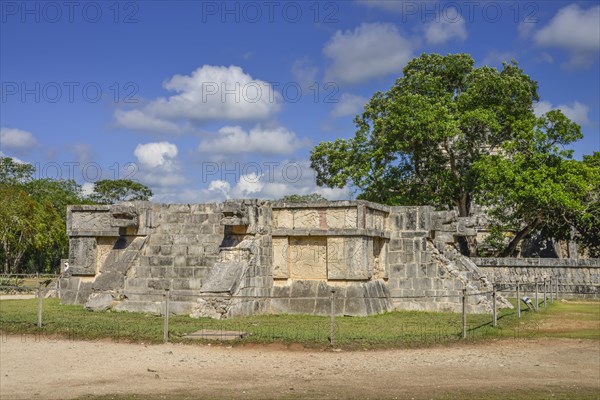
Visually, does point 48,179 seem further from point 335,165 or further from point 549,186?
point 549,186

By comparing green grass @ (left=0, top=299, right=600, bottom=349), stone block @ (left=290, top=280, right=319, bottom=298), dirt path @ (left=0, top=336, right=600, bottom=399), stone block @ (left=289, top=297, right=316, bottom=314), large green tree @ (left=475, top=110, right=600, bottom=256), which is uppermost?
large green tree @ (left=475, top=110, right=600, bottom=256)

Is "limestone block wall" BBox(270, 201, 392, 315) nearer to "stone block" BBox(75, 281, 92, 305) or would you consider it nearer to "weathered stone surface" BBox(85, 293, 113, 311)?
"weathered stone surface" BBox(85, 293, 113, 311)

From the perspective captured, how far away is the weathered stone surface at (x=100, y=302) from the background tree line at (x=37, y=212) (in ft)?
71.6

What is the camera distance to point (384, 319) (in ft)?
48.6

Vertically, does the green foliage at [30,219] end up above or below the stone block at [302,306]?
above

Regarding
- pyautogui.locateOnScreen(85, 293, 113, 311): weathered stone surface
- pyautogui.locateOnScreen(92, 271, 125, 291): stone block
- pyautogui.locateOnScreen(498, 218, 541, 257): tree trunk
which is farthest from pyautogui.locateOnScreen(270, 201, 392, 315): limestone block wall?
pyautogui.locateOnScreen(498, 218, 541, 257): tree trunk

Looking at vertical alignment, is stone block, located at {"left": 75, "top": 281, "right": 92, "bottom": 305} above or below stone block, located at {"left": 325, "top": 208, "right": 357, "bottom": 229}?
below

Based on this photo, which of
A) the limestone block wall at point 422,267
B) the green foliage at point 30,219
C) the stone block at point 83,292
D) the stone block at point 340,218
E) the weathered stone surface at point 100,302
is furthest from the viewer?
the green foliage at point 30,219

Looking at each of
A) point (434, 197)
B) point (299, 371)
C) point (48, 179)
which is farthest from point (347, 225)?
point (48, 179)

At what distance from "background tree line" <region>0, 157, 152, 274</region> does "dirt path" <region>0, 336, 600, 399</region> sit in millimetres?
26216

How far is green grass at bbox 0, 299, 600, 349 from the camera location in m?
11.5

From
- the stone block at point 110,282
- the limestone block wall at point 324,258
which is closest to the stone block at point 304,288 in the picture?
the limestone block wall at point 324,258

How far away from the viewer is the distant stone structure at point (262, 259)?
603 inches

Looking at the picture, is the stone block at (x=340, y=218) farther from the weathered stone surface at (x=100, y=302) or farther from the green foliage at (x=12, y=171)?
the green foliage at (x=12, y=171)
